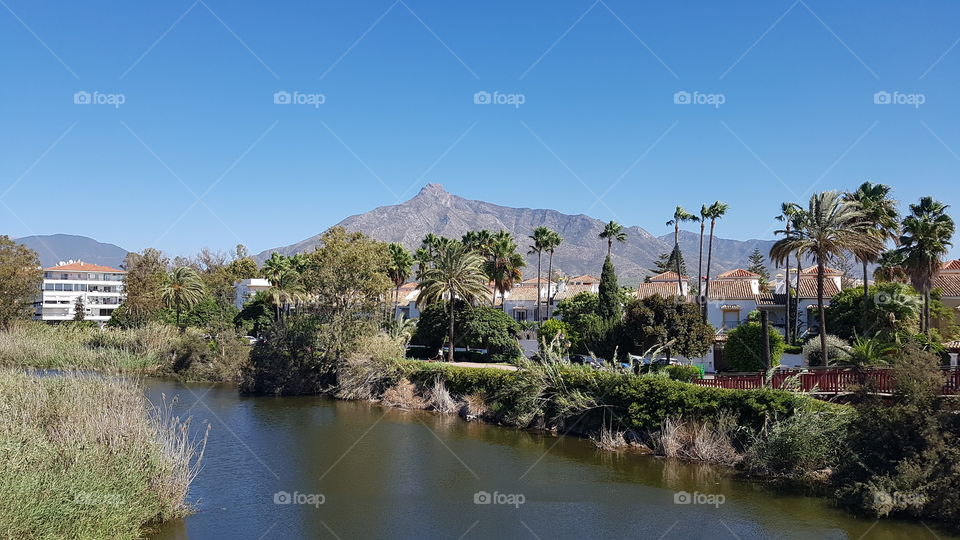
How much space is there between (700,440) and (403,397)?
57.9 feet

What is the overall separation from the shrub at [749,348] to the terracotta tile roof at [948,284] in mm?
20576

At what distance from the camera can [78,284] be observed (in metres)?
104

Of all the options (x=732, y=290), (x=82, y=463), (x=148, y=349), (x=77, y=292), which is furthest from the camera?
(x=77, y=292)

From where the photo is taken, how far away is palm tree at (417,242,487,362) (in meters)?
43.8

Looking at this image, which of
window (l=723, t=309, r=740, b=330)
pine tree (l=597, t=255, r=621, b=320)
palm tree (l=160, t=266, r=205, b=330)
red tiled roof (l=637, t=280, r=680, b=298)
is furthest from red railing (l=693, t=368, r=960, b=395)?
palm tree (l=160, t=266, r=205, b=330)

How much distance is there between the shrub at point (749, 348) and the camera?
36.3 m

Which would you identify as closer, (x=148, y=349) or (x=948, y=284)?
(x=148, y=349)

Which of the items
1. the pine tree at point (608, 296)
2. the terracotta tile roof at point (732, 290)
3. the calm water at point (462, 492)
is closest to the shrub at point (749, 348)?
the pine tree at point (608, 296)

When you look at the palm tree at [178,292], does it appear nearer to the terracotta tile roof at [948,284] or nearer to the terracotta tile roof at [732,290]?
the terracotta tile roof at [732,290]

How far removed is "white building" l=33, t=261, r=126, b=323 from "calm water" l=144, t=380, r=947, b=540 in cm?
8450

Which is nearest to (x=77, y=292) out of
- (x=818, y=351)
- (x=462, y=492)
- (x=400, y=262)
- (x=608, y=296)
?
(x=400, y=262)

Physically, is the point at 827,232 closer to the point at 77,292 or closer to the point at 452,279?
the point at 452,279

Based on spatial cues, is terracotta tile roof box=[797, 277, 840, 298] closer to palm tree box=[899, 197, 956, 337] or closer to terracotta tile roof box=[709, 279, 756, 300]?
terracotta tile roof box=[709, 279, 756, 300]

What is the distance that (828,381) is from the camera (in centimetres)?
2395
